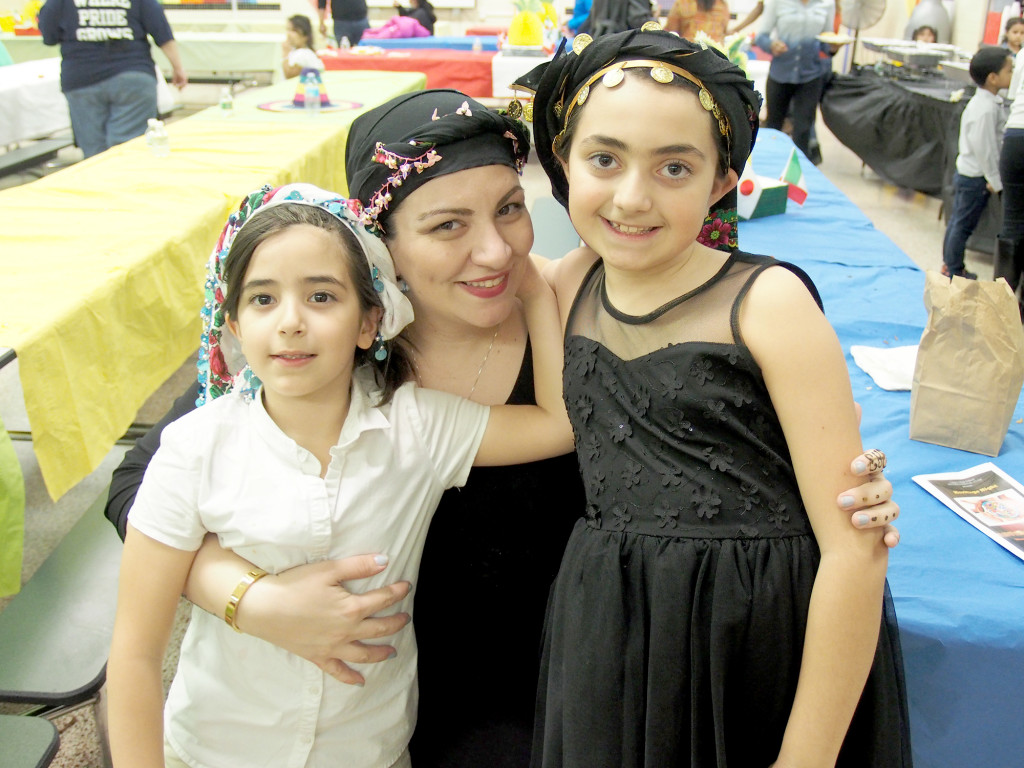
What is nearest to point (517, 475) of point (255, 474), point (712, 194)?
point (255, 474)

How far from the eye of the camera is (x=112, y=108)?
4.86 m

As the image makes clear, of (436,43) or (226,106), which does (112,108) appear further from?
(436,43)

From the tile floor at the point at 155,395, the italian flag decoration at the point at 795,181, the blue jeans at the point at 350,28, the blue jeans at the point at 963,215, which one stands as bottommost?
the tile floor at the point at 155,395

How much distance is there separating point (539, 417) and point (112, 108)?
469cm

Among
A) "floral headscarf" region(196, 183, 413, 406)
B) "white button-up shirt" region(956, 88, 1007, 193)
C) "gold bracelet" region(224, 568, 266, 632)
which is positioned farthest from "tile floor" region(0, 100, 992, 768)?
"floral headscarf" region(196, 183, 413, 406)

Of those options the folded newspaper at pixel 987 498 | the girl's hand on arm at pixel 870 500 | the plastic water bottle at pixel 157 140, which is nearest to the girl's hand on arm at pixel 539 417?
the girl's hand on arm at pixel 870 500

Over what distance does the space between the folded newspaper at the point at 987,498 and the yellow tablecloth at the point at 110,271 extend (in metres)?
2.05

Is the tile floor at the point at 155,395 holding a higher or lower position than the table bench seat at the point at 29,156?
lower

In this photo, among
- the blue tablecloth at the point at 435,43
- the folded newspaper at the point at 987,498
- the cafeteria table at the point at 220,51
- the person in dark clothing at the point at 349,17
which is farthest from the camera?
the cafeteria table at the point at 220,51

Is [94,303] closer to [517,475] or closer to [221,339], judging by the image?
[221,339]

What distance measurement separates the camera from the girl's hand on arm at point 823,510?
0.99 m

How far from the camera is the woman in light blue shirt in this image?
653 centimetres

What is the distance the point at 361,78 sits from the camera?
5.99 meters

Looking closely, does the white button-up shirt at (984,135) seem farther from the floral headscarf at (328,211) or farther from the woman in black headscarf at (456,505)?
the floral headscarf at (328,211)
